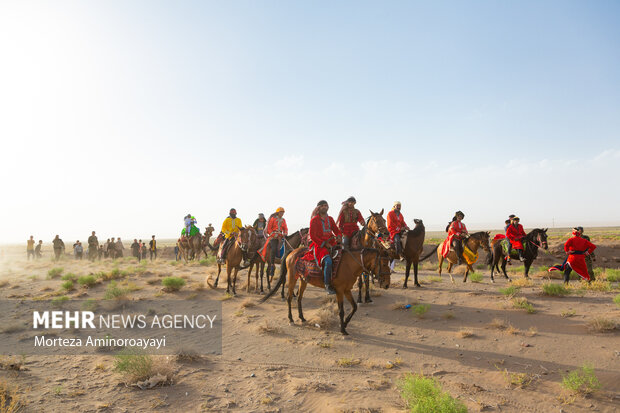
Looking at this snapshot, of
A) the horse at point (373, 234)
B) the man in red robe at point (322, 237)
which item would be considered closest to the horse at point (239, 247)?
the man in red robe at point (322, 237)

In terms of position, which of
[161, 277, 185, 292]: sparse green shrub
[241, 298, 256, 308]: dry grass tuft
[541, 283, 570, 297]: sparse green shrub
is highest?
[161, 277, 185, 292]: sparse green shrub

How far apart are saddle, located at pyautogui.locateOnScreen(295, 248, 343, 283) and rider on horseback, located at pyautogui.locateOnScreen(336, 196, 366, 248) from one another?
177 centimetres

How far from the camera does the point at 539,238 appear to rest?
14.4 meters

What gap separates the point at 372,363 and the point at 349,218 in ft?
15.9

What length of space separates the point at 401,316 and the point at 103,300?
11389 mm

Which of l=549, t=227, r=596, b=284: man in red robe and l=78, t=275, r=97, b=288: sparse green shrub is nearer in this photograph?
l=549, t=227, r=596, b=284: man in red robe

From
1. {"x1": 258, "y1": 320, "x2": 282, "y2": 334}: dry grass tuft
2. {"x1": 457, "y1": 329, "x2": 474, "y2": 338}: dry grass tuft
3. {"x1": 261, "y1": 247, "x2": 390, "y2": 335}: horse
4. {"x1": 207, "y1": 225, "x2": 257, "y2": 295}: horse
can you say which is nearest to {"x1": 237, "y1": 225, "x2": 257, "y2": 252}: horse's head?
{"x1": 207, "y1": 225, "x2": 257, "y2": 295}: horse

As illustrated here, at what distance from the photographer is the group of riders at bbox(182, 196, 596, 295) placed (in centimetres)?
880

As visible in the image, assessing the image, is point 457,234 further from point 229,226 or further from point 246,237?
point 229,226

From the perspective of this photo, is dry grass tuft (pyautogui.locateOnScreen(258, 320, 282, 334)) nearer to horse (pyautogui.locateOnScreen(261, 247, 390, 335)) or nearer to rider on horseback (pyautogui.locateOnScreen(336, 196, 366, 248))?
horse (pyautogui.locateOnScreen(261, 247, 390, 335))

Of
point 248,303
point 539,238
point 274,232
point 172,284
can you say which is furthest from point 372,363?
point 539,238

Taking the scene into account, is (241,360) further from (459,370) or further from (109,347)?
(459,370)

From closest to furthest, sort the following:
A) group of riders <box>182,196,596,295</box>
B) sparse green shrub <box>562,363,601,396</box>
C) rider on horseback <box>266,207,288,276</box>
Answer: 1. sparse green shrub <box>562,363,601,396</box>
2. group of riders <box>182,196,596,295</box>
3. rider on horseback <box>266,207,288,276</box>

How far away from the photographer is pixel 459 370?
6617 mm
